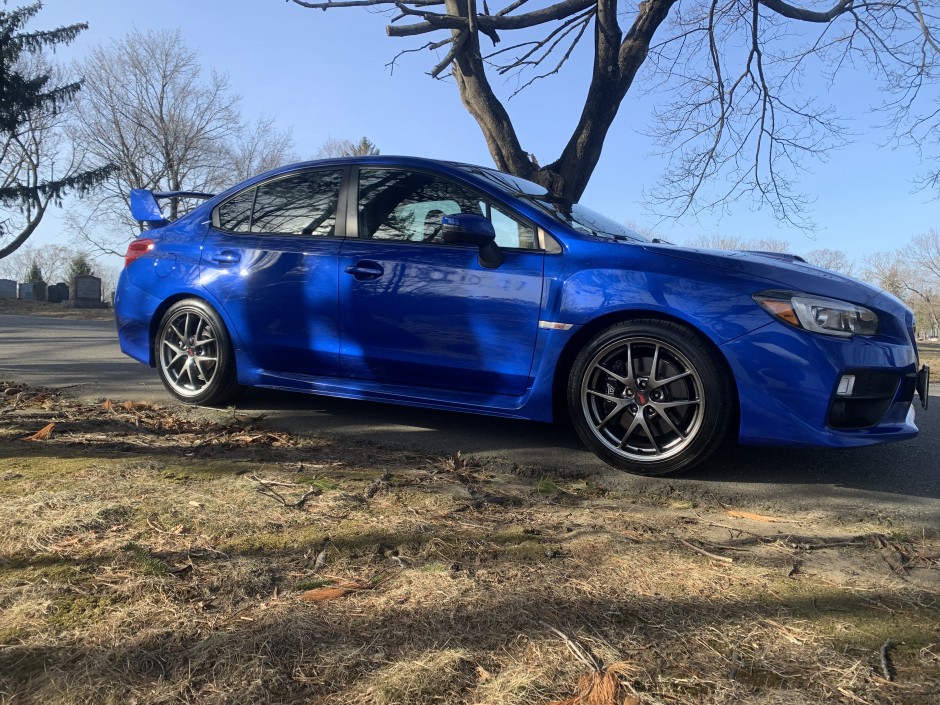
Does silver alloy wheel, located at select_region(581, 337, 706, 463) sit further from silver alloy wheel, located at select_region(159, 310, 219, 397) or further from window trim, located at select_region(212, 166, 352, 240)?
silver alloy wheel, located at select_region(159, 310, 219, 397)

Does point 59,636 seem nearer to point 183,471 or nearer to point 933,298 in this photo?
point 183,471

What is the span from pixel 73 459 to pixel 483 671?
2363mm

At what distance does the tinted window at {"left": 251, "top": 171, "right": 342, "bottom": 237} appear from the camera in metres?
4.08

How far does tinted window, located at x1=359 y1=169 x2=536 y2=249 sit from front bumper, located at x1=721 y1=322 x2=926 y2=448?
4.84 feet

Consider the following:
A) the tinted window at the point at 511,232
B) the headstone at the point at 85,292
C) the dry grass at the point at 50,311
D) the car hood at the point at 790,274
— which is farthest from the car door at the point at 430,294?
the headstone at the point at 85,292

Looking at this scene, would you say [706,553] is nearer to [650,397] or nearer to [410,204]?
[650,397]

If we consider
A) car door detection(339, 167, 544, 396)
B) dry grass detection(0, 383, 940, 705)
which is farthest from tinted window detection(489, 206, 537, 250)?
dry grass detection(0, 383, 940, 705)

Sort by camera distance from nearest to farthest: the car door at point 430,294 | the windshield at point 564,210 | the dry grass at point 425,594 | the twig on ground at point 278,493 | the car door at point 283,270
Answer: the dry grass at point 425,594 < the twig on ground at point 278,493 < the car door at point 430,294 < the windshield at point 564,210 < the car door at point 283,270

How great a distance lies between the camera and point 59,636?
59.9 inches

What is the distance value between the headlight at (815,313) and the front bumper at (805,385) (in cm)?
4

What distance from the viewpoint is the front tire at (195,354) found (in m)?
4.24

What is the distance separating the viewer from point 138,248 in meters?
4.66

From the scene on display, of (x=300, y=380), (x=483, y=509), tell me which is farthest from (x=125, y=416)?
(x=483, y=509)

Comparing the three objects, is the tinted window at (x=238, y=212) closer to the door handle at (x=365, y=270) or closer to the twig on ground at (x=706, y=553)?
the door handle at (x=365, y=270)
